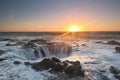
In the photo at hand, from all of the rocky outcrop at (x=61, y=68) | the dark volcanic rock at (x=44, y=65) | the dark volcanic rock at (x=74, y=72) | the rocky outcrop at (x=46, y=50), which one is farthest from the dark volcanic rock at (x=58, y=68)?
the rocky outcrop at (x=46, y=50)

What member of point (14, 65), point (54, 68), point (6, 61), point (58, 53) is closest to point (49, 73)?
point (54, 68)

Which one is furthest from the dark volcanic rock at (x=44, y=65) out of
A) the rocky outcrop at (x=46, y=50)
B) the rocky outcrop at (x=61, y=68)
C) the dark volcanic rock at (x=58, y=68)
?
the rocky outcrop at (x=46, y=50)

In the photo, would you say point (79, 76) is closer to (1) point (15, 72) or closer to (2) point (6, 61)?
(1) point (15, 72)

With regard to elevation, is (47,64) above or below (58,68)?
above

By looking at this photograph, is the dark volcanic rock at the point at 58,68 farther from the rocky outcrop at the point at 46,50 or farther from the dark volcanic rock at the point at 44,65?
the rocky outcrop at the point at 46,50

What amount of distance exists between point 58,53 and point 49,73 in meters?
9.02

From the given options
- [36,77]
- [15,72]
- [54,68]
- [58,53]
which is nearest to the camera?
[36,77]

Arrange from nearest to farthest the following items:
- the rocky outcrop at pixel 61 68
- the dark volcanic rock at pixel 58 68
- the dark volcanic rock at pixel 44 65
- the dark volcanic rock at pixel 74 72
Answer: the dark volcanic rock at pixel 74 72, the rocky outcrop at pixel 61 68, the dark volcanic rock at pixel 58 68, the dark volcanic rock at pixel 44 65

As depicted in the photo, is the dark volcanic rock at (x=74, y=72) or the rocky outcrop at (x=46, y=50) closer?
the dark volcanic rock at (x=74, y=72)

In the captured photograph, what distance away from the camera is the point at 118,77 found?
988 cm

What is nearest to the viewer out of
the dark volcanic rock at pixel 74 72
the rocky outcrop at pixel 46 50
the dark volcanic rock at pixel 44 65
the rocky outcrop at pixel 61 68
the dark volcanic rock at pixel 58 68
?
the dark volcanic rock at pixel 74 72

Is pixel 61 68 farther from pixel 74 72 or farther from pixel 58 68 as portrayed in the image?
pixel 74 72

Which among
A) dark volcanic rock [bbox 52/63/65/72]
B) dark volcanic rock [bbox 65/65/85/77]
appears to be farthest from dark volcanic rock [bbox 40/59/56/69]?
dark volcanic rock [bbox 65/65/85/77]

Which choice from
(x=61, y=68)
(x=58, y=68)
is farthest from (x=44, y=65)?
(x=61, y=68)
